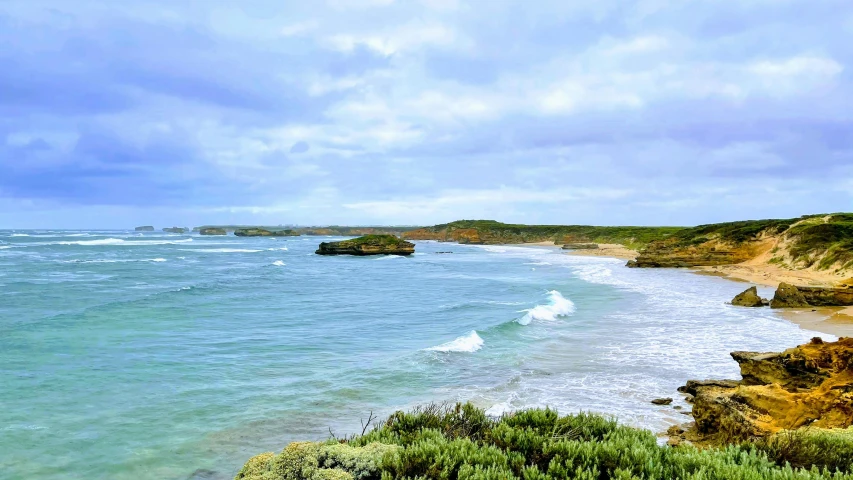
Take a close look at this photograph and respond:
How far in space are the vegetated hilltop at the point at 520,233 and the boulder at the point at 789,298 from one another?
8694cm

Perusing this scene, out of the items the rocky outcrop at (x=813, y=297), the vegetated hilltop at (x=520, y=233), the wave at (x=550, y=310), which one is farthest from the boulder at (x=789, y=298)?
the vegetated hilltop at (x=520, y=233)

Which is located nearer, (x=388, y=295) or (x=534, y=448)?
(x=534, y=448)

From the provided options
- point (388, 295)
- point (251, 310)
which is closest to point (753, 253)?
point (388, 295)

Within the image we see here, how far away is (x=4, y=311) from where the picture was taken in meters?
24.2

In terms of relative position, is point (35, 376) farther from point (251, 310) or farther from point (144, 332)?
point (251, 310)

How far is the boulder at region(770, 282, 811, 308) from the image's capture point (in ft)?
80.5

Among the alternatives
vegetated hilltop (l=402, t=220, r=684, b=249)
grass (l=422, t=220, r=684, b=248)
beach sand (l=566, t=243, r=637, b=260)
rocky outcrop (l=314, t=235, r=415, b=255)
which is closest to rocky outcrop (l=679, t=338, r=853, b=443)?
beach sand (l=566, t=243, r=637, b=260)

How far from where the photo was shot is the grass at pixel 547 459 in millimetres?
4855

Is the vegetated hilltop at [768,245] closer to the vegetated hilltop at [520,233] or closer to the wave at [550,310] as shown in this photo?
the wave at [550,310]

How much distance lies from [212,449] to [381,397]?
404cm

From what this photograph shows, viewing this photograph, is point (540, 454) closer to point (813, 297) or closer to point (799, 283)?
point (813, 297)

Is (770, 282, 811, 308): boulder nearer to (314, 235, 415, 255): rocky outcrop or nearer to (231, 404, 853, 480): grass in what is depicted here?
(231, 404, 853, 480): grass

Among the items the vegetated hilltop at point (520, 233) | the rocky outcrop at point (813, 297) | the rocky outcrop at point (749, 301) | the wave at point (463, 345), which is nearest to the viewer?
the wave at point (463, 345)

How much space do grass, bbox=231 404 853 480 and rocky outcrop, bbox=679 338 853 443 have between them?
234cm
